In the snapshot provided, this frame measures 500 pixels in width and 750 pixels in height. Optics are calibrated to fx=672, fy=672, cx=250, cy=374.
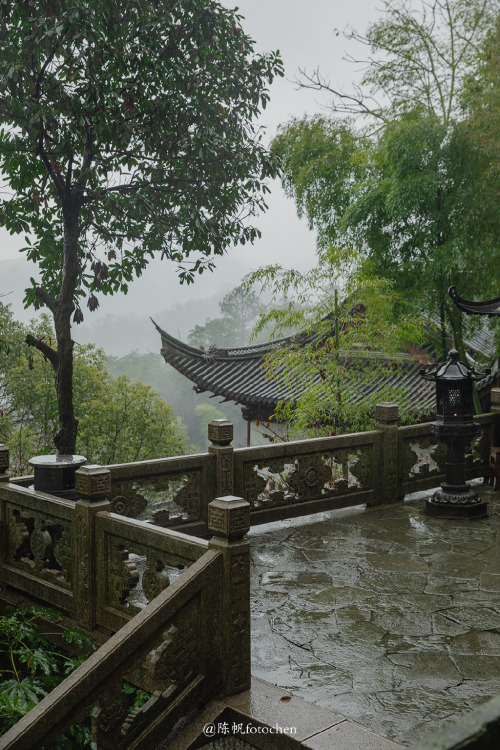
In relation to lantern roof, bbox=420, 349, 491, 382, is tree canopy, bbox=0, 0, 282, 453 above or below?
above

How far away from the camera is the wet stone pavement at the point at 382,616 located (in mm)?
3285

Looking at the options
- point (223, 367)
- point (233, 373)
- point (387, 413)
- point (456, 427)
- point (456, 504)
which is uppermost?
point (223, 367)

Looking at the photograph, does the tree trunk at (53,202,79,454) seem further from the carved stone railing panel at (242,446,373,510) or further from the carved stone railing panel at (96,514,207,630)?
the carved stone railing panel at (96,514,207,630)

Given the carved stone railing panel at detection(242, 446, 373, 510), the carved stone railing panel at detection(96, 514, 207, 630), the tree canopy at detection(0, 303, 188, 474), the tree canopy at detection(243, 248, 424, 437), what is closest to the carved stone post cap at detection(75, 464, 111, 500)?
the carved stone railing panel at detection(96, 514, 207, 630)

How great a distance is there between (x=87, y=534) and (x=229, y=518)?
42.1 inches

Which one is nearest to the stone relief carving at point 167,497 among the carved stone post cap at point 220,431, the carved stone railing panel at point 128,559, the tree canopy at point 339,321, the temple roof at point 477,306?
the carved stone post cap at point 220,431

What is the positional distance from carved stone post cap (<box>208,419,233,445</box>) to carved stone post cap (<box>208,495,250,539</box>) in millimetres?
2310

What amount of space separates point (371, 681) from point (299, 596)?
122 centimetres

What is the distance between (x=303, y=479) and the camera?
639cm

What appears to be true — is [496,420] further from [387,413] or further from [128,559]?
[128,559]

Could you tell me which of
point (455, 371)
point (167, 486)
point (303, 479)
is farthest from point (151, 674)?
point (455, 371)

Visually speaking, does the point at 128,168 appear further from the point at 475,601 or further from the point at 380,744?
the point at 380,744

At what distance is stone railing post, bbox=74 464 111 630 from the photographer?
12.6 feet

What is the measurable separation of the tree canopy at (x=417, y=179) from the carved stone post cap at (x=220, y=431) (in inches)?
155
